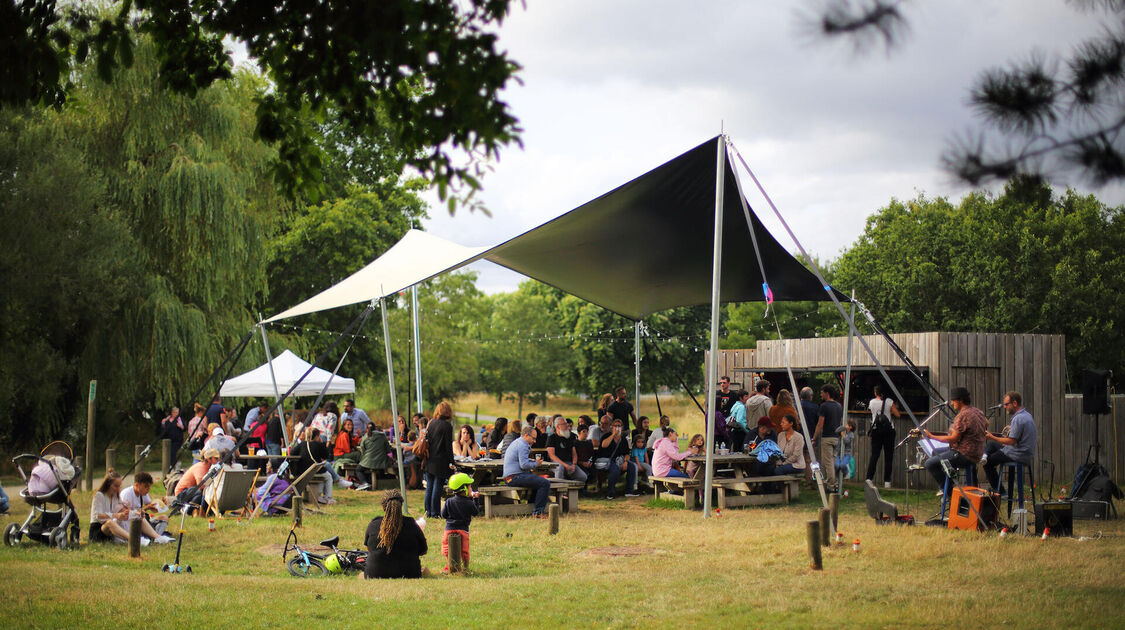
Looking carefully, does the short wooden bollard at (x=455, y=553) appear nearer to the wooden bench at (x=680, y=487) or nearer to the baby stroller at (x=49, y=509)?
the baby stroller at (x=49, y=509)

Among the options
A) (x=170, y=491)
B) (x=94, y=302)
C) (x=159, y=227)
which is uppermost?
(x=159, y=227)

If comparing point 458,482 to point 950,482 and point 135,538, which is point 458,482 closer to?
point 135,538

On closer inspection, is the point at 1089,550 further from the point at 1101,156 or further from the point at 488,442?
the point at 488,442

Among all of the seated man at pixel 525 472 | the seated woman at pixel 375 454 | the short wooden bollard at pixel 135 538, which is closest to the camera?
the short wooden bollard at pixel 135 538

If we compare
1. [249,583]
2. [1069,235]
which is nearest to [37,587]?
[249,583]

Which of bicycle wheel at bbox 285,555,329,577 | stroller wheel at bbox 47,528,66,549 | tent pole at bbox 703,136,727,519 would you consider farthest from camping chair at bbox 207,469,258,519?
tent pole at bbox 703,136,727,519

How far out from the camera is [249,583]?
7574 mm

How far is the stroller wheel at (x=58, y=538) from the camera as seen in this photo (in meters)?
9.60

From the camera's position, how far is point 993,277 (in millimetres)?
33062

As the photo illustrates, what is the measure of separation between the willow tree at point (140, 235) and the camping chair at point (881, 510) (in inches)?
599

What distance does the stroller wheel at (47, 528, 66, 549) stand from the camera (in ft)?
31.5

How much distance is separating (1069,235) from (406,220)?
71.8ft

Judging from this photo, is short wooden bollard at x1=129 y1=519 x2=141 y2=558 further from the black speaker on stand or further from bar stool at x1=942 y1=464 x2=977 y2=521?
the black speaker on stand

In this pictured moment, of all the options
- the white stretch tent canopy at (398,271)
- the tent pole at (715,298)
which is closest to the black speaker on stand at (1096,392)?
the tent pole at (715,298)
